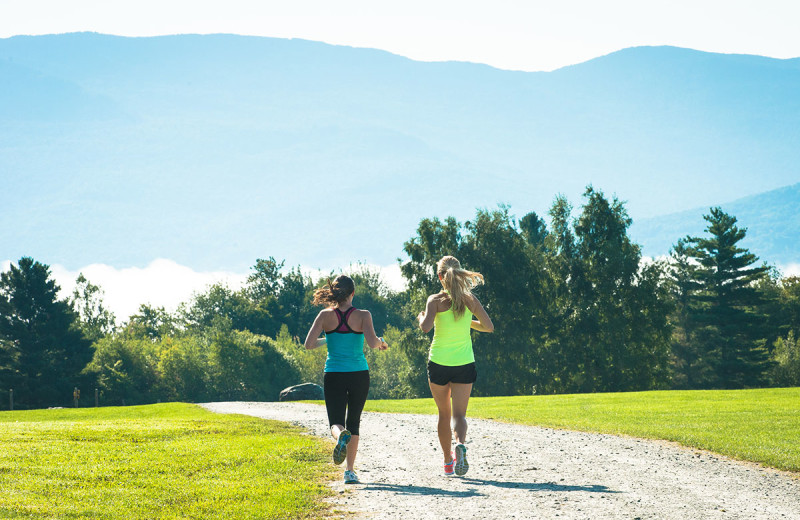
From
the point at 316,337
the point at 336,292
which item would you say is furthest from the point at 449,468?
the point at 336,292

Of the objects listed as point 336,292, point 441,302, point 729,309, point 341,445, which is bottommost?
point 341,445

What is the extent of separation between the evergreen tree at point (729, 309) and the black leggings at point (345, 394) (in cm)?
6413

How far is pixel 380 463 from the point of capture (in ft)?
41.8

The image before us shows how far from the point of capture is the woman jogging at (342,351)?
10.2 meters

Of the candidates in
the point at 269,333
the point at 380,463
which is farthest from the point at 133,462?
the point at 269,333

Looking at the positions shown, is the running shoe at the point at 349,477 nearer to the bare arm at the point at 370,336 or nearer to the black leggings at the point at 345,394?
the black leggings at the point at 345,394

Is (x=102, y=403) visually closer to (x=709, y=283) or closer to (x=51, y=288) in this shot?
(x=51, y=288)

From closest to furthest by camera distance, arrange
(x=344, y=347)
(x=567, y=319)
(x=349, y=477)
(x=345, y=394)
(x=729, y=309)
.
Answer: (x=344, y=347), (x=345, y=394), (x=349, y=477), (x=567, y=319), (x=729, y=309)

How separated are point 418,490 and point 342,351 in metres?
2.06

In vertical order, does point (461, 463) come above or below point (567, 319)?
below

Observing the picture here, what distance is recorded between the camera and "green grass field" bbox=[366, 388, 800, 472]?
1432cm

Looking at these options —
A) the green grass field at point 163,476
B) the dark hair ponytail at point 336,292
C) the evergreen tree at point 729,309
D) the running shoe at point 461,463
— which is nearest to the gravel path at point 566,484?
the running shoe at point 461,463

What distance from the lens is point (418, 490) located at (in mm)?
10102

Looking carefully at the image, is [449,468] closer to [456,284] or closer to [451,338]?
[451,338]
